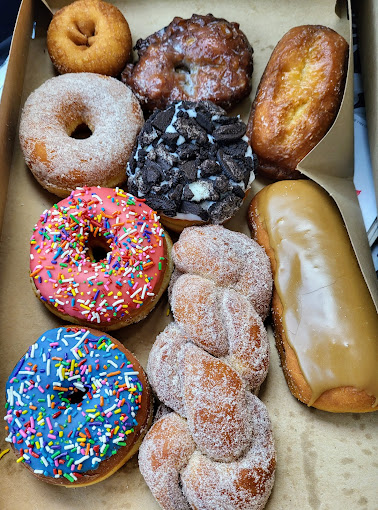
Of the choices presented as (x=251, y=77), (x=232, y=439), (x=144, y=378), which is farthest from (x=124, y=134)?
(x=232, y=439)

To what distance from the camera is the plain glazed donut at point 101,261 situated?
1.75 meters

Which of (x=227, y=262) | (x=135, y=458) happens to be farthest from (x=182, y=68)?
(x=135, y=458)

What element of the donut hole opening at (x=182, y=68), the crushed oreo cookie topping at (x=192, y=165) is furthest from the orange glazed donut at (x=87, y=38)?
the crushed oreo cookie topping at (x=192, y=165)

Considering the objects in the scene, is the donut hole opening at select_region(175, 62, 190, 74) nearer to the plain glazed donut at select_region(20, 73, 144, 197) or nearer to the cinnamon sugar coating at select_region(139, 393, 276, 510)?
the plain glazed donut at select_region(20, 73, 144, 197)

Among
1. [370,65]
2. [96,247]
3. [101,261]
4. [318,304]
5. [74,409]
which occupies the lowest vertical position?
[74,409]

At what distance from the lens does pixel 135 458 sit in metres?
1.77

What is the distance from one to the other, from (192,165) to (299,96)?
49 cm

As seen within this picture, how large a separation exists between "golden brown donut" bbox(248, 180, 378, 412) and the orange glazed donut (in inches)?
33.8

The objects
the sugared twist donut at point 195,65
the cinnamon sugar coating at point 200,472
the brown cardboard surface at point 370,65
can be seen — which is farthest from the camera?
the sugared twist donut at point 195,65

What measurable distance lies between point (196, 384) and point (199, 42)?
4.34 feet

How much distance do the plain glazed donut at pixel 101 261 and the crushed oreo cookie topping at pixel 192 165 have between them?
9cm

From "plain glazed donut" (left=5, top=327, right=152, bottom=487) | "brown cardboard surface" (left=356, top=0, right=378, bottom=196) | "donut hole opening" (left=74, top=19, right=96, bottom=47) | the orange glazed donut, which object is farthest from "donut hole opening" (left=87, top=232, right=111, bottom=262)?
"brown cardboard surface" (left=356, top=0, right=378, bottom=196)

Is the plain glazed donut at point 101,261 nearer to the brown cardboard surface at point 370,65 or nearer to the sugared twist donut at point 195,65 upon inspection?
the sugared twist donut at point 195,65

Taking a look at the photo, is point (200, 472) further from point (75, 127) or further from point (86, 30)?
point (86, 30)
